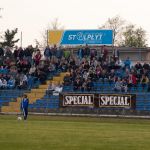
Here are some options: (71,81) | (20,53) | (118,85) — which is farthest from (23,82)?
(118,85)

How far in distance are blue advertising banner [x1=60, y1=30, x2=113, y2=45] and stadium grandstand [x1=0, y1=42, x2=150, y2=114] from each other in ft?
15.3

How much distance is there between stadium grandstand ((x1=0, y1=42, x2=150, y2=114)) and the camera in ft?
134

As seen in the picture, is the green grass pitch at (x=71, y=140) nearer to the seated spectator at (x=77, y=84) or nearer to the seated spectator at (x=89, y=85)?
the seated spectator at (x=89, y=85)

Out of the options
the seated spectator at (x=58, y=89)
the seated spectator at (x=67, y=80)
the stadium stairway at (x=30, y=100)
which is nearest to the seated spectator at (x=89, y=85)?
the seated spectator at (x=67, y=80)

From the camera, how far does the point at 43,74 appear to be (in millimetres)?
46031

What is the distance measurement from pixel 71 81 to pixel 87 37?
1084 centimetres

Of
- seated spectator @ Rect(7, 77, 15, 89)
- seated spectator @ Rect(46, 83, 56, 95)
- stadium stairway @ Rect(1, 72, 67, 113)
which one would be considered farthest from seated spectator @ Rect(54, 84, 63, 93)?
seated spectator @ Rect(7, 77, 15, 89)

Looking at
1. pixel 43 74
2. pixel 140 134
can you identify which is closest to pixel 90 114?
pixel 43 74

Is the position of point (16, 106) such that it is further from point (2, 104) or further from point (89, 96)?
point (89, 96)

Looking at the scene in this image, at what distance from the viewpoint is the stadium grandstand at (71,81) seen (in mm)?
40938

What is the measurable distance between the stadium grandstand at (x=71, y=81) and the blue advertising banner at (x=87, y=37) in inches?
184

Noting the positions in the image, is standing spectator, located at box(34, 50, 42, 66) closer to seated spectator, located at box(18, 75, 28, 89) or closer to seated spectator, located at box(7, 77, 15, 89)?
seated spectator, located at box(18, 75, 28, 89)

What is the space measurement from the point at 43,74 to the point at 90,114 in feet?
22.5

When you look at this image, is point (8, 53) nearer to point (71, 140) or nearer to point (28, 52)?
point (28, 52)
